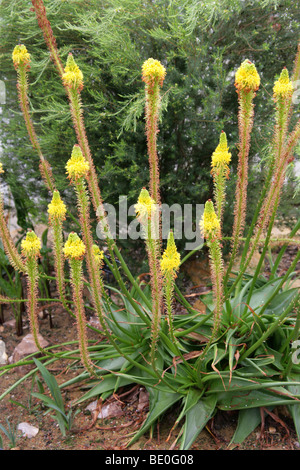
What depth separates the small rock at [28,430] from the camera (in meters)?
2.08

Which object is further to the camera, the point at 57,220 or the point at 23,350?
the point at 23,350

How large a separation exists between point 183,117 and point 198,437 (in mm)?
2078

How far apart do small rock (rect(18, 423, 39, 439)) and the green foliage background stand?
5.21 feet

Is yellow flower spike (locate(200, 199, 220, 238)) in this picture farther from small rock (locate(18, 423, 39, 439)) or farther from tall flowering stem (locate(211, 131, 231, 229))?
small rock (locate(18, 423, 39, 439))

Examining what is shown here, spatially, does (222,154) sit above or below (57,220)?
above

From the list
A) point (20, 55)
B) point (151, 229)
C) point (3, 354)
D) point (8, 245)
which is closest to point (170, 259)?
point (151, 229)

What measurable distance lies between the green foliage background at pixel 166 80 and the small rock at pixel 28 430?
1.59m

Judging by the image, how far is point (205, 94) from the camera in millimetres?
2951

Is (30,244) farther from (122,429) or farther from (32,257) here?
(122,429)

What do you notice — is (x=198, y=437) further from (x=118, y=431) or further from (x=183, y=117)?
(x=183, y=117)

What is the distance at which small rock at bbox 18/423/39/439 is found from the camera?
2082mm

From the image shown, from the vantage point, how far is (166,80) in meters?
2.89

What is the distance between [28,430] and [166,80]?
2333mm
